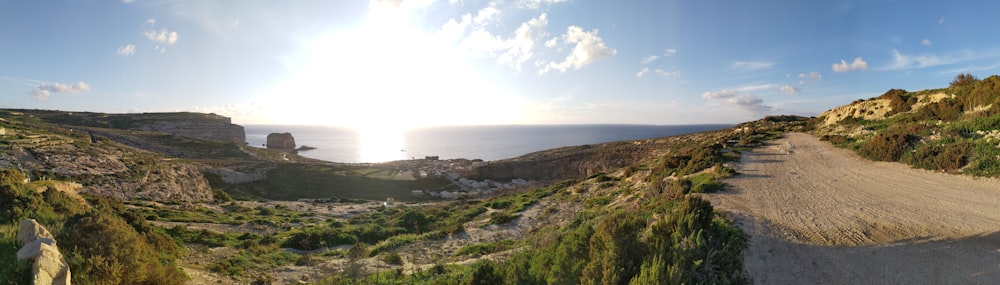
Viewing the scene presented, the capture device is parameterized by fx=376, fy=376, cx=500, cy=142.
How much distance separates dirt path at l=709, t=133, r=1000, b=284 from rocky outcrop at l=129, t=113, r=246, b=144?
119940 millimetres

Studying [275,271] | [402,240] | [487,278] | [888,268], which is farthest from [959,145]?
[275,271]

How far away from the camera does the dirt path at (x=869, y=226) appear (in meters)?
6.32

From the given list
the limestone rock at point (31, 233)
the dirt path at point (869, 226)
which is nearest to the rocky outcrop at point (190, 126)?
the limestone rock at point (31, 233)

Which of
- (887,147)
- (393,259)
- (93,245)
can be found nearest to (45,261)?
(93,245)

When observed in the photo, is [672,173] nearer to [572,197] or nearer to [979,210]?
[572,197]

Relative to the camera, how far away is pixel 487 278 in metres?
7.32

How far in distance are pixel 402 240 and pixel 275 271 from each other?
5298mm

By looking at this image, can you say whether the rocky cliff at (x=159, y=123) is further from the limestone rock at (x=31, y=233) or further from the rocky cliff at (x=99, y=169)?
the limestone rock at (x=31, y=233)

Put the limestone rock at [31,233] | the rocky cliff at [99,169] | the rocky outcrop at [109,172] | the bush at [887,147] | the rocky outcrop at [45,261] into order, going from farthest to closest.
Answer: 1. the rocky outcrop at [109,172]
2. the rocky cliff at [99,169]
3. the bush at [887,147]
4. the limestone rock at [31,233]
5. the rocky outcrop at [45,261]

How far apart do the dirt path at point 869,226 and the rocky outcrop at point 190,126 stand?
11994cm

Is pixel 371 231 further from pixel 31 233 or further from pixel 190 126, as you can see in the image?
pixel 190 126

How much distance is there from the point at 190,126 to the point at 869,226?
5351 inches

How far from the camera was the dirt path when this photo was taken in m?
6.32

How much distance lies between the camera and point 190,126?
10544 cm
